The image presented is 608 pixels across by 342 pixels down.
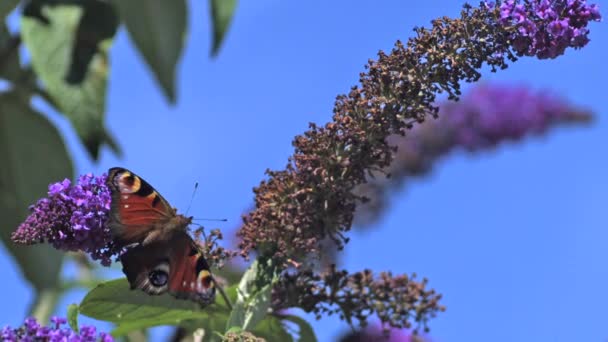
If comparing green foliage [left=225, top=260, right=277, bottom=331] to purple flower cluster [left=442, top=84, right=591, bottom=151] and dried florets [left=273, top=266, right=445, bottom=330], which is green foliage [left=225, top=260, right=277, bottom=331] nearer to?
dried florets [left=273, top=266, right=445, bottom=330]

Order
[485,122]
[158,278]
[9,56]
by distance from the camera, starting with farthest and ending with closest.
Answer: [485,122]
[9,56]
[158,278]

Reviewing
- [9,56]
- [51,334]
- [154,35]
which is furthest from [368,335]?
[9,56]

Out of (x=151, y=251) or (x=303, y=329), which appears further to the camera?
(x=303, y=329)

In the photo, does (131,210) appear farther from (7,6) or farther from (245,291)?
(7,6)

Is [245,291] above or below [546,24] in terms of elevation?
below


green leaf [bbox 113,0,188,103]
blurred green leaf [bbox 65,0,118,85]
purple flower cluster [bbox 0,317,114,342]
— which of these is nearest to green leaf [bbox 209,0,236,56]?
green leaf [bbox 113,0,188,103]

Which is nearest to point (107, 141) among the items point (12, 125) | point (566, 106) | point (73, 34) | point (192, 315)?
point (12, 125)
